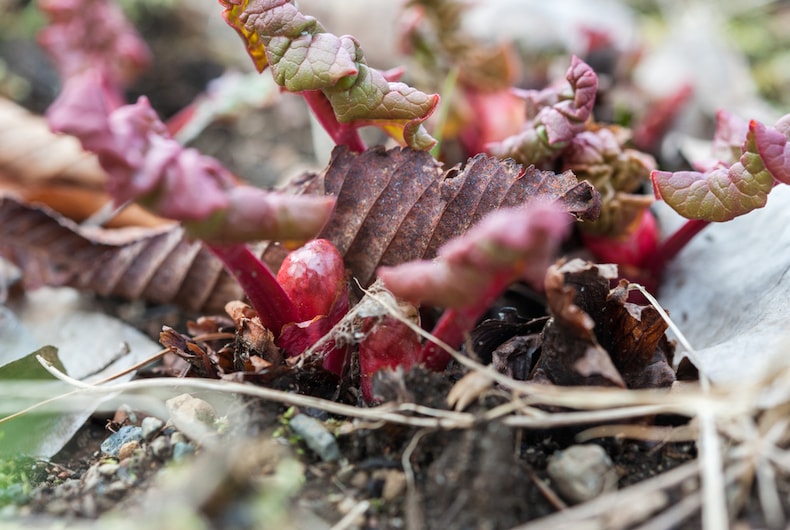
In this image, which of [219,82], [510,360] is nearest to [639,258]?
[510,360]

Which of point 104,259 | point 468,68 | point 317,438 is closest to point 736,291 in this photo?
point 317,438

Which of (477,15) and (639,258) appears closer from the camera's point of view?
(639,258)

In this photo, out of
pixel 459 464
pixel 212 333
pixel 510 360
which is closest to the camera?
pixel 459 464

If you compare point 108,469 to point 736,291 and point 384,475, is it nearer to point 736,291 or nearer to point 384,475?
point 384,475

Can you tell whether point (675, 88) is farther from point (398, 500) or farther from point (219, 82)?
point (398, 500)

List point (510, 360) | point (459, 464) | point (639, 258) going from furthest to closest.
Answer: point (639, 258) → point (510, 360) → point (459, 464)

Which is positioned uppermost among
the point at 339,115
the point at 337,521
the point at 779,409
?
the point at 339,115

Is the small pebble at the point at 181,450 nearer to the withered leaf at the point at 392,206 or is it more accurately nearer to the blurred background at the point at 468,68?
the withered leaf at the point at 392,206
